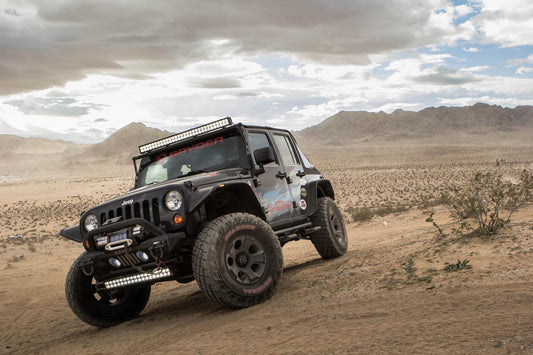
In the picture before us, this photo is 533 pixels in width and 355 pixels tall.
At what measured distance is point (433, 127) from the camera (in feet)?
427

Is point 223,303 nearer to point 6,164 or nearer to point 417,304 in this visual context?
point 417,304

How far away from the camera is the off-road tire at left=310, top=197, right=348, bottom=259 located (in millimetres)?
8188

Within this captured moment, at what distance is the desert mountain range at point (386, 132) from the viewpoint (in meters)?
120

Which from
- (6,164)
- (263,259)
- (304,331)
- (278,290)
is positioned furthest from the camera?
(6,164)

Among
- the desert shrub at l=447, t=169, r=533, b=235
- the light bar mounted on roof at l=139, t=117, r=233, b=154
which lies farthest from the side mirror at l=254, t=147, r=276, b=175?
the desert shrub at l=447, t=169, r=533, b=235

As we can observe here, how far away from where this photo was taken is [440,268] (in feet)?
18.9

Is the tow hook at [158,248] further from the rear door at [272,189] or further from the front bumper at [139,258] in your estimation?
the rear door at [272,189]

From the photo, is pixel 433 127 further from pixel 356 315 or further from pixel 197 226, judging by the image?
pixel 356 315

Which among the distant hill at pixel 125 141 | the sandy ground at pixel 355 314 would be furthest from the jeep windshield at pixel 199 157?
the distant hill at pixel 125 141

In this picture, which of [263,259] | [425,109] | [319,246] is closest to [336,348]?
[263,259]

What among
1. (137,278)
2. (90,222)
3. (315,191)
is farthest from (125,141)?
(137,278)

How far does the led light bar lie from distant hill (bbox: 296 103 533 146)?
377 feet

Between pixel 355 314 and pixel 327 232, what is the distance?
3.58m

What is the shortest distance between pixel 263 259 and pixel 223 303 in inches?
28.9
